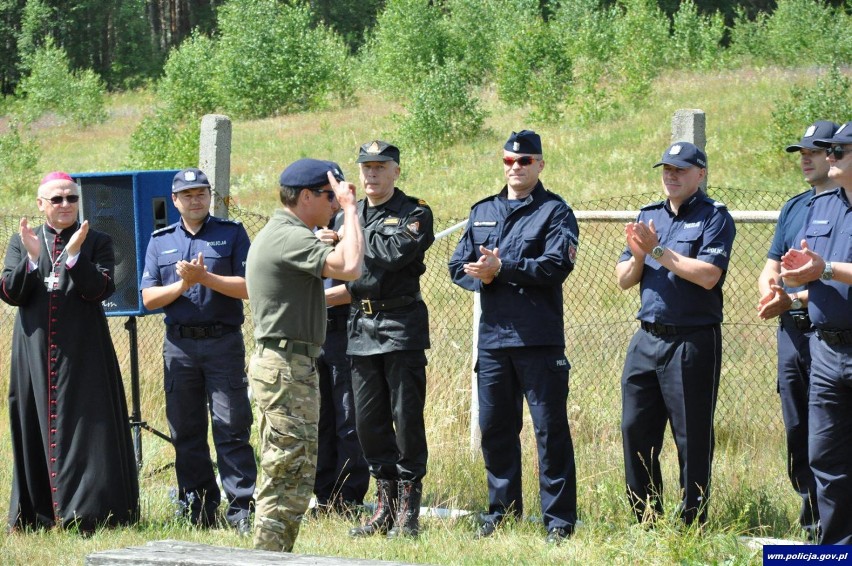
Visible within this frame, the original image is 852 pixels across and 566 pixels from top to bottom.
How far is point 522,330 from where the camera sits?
548 cm

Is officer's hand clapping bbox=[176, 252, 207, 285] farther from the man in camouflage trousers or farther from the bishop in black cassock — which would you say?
the man in camouflage trousers

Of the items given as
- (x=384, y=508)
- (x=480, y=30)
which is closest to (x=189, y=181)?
(x=384, y=508)

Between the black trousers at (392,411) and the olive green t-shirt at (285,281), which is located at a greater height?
the olive green t-shirt at (285,281)

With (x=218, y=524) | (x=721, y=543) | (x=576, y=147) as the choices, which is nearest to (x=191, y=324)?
(x=218, y=524)

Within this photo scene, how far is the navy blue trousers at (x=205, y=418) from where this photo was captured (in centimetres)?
600

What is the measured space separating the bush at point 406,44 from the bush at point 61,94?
36.3 ft

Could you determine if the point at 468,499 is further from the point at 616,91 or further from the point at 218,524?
the point at 616,91

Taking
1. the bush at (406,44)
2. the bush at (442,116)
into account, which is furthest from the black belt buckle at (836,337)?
the bush at (406,44)

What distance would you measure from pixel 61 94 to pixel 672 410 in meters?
41.9

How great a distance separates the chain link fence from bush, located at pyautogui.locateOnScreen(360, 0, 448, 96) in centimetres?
2626

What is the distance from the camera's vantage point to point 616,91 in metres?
28.0

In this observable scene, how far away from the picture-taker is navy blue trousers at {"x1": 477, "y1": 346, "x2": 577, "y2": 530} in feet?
18.0

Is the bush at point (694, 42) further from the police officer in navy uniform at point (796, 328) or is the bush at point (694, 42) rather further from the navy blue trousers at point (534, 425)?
the navy blue trousers at point (534, 425)

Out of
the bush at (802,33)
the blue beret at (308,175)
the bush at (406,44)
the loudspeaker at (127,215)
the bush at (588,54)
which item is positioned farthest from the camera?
the bush at (406,44)
